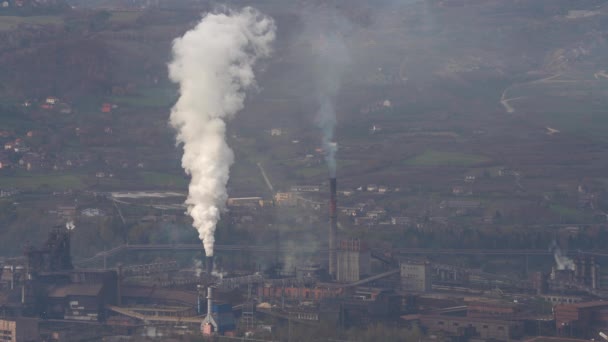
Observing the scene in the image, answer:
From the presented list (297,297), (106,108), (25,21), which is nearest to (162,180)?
(106,108)

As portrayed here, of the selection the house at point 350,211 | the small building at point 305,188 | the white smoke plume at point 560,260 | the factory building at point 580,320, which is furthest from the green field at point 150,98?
the factory building at point 580,320

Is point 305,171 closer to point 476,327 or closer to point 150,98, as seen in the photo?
point 150,98

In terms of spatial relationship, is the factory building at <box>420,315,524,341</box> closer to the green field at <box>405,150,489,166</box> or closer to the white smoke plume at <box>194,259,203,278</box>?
the white smoke plume at <box>194,259,203,278</box>

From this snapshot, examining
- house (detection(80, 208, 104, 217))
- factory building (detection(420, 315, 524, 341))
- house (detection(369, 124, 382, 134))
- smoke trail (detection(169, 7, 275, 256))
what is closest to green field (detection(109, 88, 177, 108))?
house (detection(369, 124, 382, 134))

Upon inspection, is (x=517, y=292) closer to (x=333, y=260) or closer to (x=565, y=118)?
(x=333, y=260)

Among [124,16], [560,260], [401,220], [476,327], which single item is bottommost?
[476,327]

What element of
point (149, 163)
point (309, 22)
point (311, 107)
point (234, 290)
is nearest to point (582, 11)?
point (309, 22)
